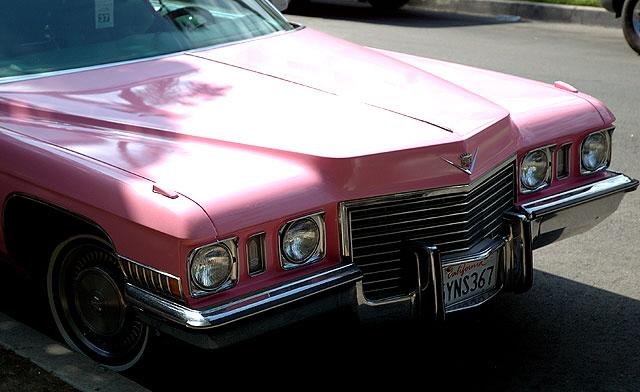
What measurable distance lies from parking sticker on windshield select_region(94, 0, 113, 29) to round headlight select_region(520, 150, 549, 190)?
201 centimetres

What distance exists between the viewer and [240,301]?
10.4ft

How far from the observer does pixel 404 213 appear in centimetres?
352

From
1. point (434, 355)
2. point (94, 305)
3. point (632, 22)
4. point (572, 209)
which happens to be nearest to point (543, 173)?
point (572, 209)

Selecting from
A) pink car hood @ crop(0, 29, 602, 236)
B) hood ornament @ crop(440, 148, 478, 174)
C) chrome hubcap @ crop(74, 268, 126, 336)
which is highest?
pink car hood @ crop(0, 29, 602, 236)

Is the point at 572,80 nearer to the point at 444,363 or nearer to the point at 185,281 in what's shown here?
the point at 444,363

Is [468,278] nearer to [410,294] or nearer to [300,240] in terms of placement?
[410,294]

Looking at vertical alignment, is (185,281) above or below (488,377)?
above

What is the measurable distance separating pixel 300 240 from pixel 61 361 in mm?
1039

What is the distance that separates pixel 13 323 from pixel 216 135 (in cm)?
118

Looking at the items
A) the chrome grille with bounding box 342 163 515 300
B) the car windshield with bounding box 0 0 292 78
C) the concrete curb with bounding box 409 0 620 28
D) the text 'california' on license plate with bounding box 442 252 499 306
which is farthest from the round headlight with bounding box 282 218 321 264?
the concrete curb with bounding box 409 0 620 28

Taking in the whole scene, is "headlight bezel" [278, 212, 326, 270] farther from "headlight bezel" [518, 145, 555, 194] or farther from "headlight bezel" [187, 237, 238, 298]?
"headlight bezel" [518, 145, 555, 194]

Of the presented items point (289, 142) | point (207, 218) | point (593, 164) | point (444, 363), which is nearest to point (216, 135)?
point (289, 142)

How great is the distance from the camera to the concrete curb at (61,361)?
11.2 ft

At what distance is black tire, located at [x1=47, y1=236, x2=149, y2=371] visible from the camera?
141 inches
